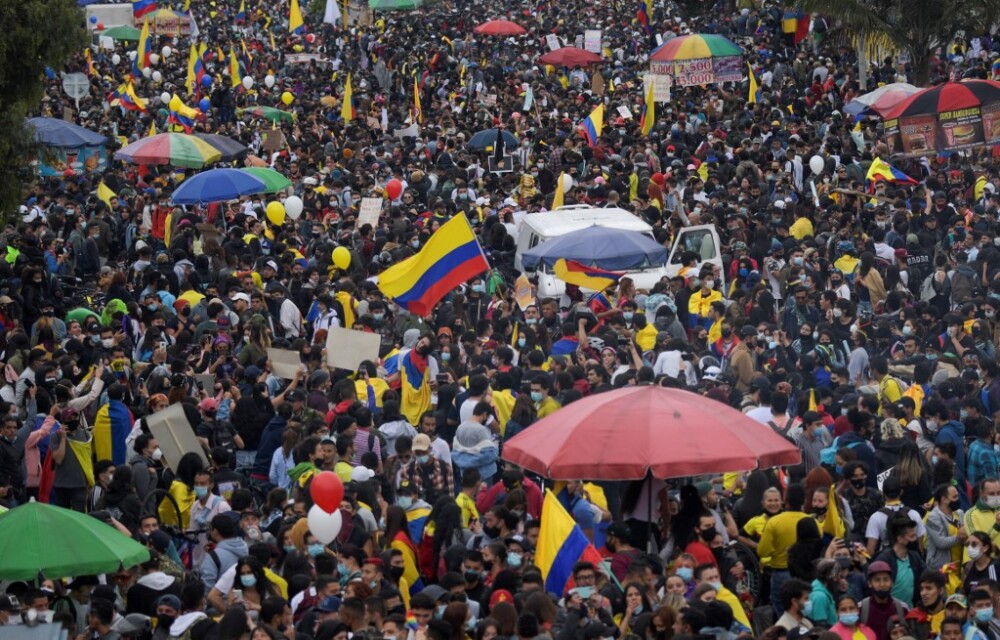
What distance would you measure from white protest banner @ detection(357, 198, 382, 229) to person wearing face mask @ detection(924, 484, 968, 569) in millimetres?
11151

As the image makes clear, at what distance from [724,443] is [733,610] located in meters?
1.42

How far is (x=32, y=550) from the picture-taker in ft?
32.4

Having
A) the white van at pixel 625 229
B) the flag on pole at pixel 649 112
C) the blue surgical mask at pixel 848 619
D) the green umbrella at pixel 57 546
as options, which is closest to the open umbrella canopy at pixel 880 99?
the flag on pole at pixel 649 112

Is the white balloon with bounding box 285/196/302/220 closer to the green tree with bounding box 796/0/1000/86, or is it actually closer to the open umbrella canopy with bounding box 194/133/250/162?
the open umbrella canopy with bounding box 194/133/250/162

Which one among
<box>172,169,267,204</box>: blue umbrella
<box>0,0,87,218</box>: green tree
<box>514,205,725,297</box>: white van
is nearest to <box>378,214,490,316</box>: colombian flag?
<box>514,205,725,297</box>: white van

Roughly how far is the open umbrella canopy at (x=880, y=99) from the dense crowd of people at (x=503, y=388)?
1.00 ft

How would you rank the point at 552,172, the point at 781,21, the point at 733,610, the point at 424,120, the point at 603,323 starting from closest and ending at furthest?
the point at 733,610, the point at 603,323, the point at 552,172, the point at 424,120, the point at 781,21

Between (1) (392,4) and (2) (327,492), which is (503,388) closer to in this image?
(2) (327,492)

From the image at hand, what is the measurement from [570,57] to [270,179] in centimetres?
1510

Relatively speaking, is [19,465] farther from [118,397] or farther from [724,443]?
[724,443]

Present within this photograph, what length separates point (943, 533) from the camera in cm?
1112

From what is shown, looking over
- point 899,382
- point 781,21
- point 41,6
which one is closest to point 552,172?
point 41,6

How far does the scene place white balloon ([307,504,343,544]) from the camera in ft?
35.3

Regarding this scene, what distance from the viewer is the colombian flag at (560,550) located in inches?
401
